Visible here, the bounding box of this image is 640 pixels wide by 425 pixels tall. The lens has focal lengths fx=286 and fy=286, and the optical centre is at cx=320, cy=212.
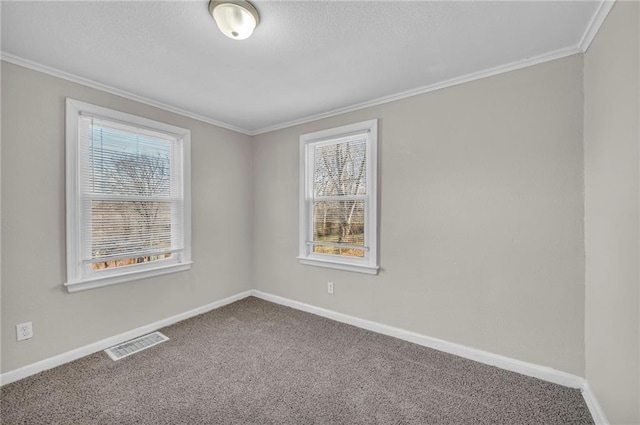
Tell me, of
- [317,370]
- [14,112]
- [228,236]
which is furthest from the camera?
[228,236]

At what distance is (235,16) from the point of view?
4.92ft

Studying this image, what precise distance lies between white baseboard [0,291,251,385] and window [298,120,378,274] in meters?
1.39

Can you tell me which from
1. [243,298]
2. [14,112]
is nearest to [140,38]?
[14,112]

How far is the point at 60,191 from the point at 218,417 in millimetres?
2085

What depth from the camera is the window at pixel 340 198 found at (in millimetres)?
2885

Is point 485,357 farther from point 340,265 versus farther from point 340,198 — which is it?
point 340,198

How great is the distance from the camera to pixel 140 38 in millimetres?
1797

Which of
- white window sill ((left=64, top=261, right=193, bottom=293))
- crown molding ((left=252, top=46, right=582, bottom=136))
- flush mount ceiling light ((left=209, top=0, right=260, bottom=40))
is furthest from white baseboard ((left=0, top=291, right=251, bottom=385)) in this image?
flush mount ceiling light ((left=209, top=0, right=260, bottom=40))

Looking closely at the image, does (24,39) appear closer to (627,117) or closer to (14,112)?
(14,112)

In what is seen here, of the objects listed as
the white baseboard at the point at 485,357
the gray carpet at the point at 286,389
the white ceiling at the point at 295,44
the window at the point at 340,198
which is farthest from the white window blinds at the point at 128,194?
the white baseboard at the point at 485,357

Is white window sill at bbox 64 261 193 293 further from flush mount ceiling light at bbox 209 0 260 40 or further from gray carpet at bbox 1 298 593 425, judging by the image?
flush mount ceiling light at bbox 209 0 260 40

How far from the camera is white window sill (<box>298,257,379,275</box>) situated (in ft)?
9.41

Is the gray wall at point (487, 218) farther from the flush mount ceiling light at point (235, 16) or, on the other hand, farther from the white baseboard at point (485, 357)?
the flush mount ceiling light at point (235, 16)

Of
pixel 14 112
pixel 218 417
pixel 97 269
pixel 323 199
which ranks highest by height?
pixel 14 112
